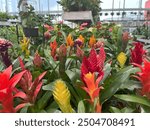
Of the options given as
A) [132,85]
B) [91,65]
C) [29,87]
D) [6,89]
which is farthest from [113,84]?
Result: [6,89]

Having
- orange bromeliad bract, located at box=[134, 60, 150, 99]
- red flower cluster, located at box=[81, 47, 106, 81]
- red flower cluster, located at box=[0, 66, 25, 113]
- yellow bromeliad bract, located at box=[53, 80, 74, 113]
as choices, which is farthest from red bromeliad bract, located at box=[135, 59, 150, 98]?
red flower cluster, located at box=[0, 66, 25, 113]

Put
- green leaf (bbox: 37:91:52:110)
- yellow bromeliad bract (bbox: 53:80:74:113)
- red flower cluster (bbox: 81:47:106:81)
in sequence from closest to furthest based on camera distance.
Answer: yellow bromeliad bract (bbox: 53:80:74:113) → red flower cluster (bbox: 81:47:106:81) → green leaf (bbox: 37:91:52:110)

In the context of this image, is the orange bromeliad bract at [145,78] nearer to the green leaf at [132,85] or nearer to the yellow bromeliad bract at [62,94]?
the green leaf at [132,85]

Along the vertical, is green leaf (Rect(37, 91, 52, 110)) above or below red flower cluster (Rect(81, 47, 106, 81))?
below

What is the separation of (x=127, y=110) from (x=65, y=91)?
0.31 meters

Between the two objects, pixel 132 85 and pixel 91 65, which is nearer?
pixel 91 65

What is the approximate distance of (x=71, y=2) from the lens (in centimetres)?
550

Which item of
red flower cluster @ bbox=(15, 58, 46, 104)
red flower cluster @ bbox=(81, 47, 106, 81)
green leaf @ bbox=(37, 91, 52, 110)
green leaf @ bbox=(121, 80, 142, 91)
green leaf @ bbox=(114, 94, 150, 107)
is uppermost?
red flower cluster @ bbox=(81, 47, 106, 81)

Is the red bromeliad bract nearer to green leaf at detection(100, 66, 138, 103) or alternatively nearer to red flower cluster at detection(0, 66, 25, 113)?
green leaf at detection(100, 66, 138, 103)

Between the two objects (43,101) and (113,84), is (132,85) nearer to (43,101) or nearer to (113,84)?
(113,84)

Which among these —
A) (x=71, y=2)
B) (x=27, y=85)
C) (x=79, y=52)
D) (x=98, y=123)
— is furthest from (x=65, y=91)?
(x=71, y=2)

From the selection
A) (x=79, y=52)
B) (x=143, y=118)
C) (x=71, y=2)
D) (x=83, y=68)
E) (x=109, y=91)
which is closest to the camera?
(x=143, y=118)

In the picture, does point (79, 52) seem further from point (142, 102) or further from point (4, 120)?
point (4, 120)

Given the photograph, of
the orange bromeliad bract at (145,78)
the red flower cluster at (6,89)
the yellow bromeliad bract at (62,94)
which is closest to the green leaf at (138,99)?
the orange bromeliad bract at (145,78)
